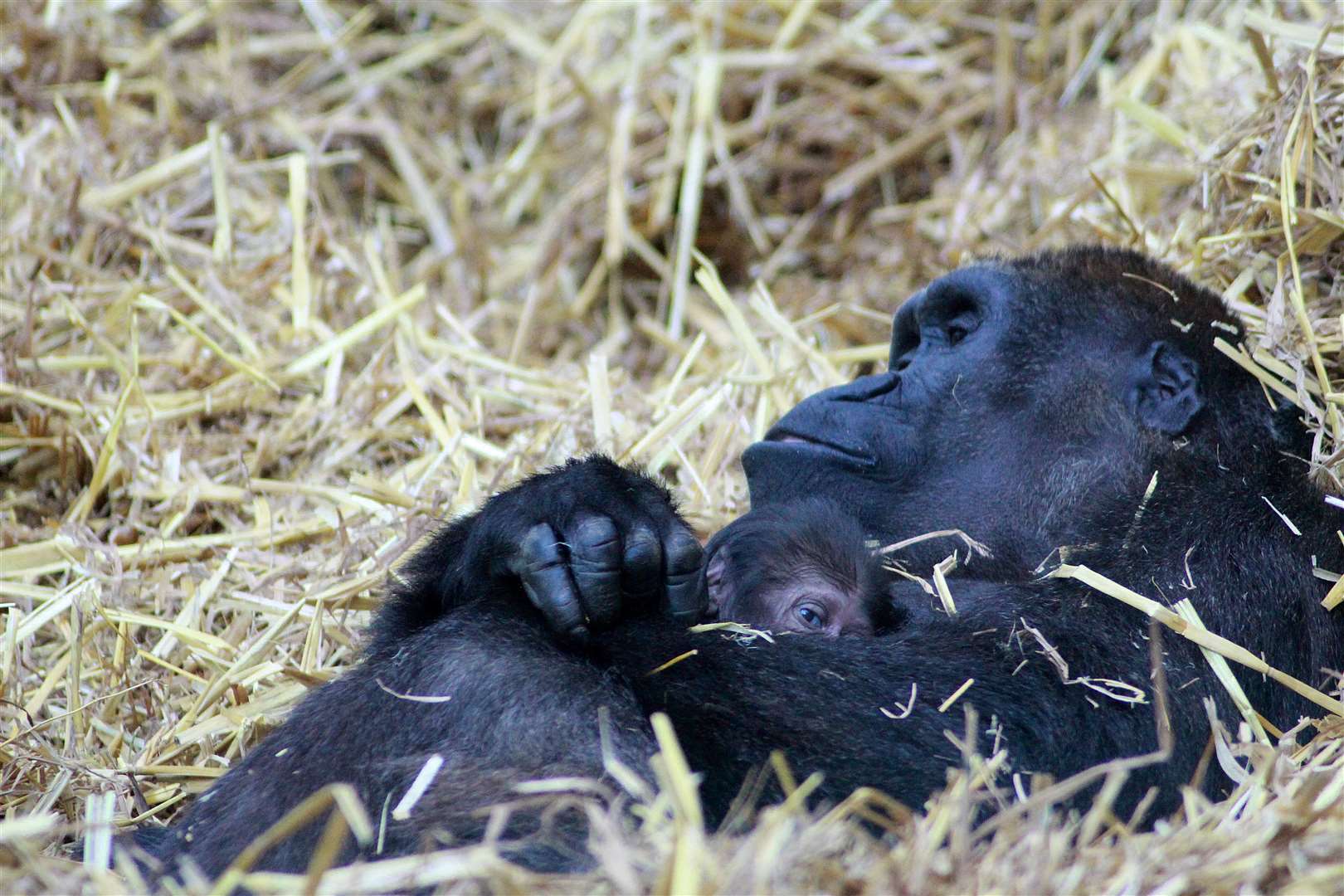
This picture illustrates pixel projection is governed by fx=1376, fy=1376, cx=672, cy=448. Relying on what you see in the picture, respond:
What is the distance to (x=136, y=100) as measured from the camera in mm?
4746

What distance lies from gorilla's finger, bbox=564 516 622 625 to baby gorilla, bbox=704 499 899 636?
0.27 meters

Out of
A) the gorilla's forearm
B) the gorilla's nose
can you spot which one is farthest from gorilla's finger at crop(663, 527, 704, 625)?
the gorilla's nose

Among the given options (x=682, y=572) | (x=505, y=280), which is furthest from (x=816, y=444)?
(x=505, y=280)

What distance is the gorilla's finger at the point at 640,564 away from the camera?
210 centimetres

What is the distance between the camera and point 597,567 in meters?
2.06

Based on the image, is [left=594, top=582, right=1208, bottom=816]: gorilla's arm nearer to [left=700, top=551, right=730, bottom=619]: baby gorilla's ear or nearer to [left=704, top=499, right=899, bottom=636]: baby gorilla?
[left=704, top=499, right=899, bottom=636]: baby gorilla

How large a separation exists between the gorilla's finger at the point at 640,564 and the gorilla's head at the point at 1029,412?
535 mm

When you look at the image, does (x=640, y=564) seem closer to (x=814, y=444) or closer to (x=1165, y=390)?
(x=814, y=444)

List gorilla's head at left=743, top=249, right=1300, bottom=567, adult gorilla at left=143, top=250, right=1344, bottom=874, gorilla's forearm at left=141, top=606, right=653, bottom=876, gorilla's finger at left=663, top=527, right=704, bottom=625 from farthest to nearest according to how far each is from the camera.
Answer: gorilla's head at left=743, top=249, right=1300, bottom=567 → gorilla's finger at left=663, top=527, right=704, bottom=625 → adult gorilla at left=143, top=250, right=1344, bottom=874 → gorilla's forearm at left=141, top=606, right=653, bottom=876

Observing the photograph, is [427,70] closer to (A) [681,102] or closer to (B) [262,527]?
(A) [681,102]

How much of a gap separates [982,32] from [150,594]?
3.72 m

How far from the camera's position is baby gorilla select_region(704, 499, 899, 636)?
7.61 feet

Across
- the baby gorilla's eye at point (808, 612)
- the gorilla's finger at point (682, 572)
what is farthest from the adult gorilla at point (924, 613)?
the baby gorilla's eye at point (808, 612)

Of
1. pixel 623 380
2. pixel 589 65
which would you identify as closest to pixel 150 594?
pixel 623 380
